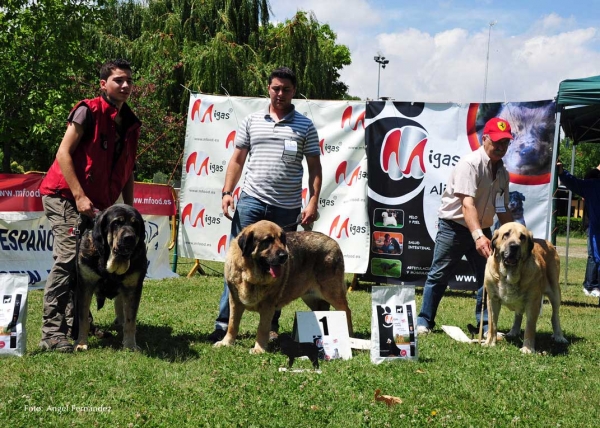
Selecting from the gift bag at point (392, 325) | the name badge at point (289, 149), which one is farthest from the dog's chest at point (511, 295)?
the name badge at point (289, 149)

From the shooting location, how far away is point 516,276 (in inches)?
223

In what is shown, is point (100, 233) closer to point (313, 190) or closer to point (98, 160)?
point (98, 160)

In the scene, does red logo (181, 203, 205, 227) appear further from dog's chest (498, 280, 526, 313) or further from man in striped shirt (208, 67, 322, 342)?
dog's chest (498, 280, 526, 313)

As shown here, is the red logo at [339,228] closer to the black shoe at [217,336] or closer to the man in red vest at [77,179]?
the black shoe at [217,336]

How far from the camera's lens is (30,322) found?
6.31 meters

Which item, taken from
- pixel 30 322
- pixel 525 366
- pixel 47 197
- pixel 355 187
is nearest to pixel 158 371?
pixel 47 197

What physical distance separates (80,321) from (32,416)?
1708 mm

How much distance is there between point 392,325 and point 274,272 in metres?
1.08

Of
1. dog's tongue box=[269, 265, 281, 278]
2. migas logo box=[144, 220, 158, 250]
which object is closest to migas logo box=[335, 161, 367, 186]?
migas logo box=[144, 220, 158, 250]

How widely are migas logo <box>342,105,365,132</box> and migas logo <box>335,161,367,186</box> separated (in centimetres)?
59

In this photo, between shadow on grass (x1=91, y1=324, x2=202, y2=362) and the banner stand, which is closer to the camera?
shadow on grass (x1=91, y1=324, x2=202, y2=362)

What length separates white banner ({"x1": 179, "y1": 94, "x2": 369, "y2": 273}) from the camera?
9.87 m

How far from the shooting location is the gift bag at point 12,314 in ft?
15.2

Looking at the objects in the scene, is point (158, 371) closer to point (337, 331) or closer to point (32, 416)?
point (32, 416)
